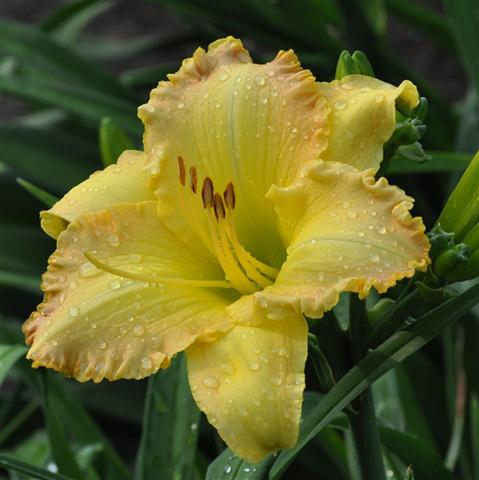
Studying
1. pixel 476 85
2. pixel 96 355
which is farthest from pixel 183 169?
pixel 476 85

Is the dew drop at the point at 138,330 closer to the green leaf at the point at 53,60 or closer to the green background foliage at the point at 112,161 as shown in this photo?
the green background foliage at the point at 112,161

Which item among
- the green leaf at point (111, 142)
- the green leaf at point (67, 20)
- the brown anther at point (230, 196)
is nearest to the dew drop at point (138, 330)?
the brown anther at point (230, 196)

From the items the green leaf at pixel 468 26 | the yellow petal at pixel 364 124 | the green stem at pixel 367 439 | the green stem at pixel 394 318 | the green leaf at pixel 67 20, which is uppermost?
the yellow petal at pixel 364 124

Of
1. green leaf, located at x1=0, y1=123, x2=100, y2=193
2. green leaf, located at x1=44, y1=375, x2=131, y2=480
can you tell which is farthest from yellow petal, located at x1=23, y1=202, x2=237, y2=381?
green leaf, located at x1=0, y1=123, x2=100, y2=193

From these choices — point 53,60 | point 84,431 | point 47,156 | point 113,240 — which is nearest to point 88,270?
point 113,240

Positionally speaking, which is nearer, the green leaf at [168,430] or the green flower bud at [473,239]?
the green flower bud at [473,239]

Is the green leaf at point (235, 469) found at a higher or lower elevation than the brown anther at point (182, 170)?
lower

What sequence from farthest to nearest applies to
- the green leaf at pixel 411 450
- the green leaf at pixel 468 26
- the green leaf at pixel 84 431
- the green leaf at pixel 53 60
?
the green leaf at pixel 53 60 < the green leaf at pixel 468 26 < the green leaf at pixel 84 431 < the green leaf at pixel 411 450

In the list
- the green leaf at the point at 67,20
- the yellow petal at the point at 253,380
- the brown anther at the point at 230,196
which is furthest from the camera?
the green leaf at the point at 67,20
